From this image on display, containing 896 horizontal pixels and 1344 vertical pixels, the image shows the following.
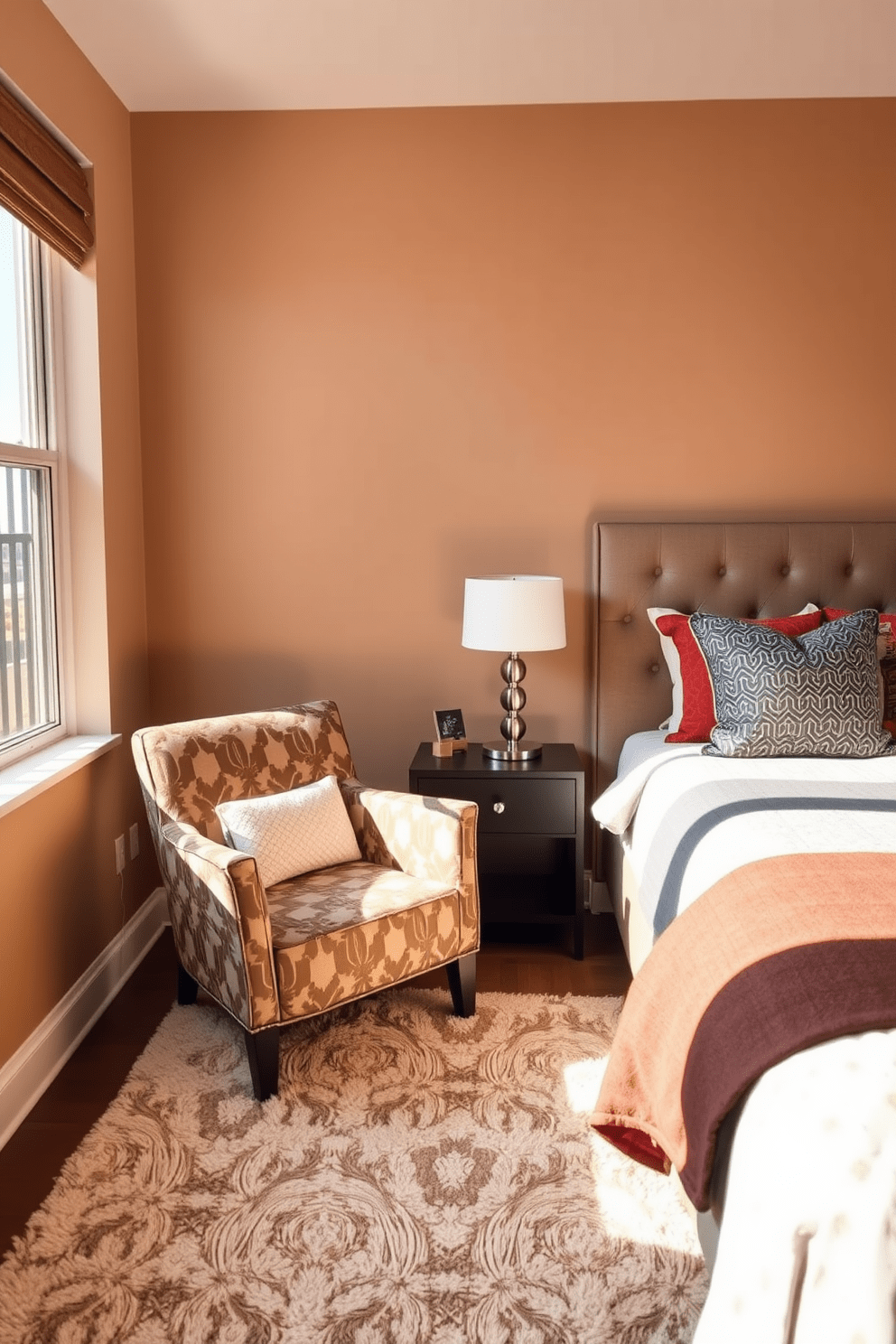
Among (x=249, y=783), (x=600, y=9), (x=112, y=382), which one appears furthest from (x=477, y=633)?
(x=600, y=9)

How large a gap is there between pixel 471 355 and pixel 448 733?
1257 mm

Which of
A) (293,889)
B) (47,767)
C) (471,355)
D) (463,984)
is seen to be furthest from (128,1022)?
(471,355)

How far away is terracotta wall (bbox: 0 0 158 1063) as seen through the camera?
7.93 ft

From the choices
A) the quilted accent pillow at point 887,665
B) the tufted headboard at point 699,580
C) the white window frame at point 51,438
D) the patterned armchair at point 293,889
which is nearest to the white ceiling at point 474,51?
the white window frame at point 51,438

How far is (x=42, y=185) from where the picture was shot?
2557mm

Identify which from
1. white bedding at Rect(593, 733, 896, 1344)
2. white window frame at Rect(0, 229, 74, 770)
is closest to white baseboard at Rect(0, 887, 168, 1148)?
white window frame at Rect(0, 229, 74, 770)

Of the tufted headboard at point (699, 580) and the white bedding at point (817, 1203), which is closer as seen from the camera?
the white bedding at point (817, 1203)

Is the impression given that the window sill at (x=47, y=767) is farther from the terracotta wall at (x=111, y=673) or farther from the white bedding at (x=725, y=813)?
the white bedding at (x=725, y=813)

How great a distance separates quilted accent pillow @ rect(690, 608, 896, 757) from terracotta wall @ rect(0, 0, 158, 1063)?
176 centimetres

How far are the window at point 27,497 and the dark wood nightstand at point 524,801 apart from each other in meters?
1.11

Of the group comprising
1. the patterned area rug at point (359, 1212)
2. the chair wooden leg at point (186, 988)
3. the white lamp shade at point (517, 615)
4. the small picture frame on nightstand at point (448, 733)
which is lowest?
the patterned area rug at point (359, 1212)

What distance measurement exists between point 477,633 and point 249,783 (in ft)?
2.69

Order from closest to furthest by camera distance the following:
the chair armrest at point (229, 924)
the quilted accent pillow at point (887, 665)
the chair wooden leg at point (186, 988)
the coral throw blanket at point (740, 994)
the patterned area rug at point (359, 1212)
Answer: the coral throw blanket at point (740, 994), the patterned area rug at point (359, 1212), the chair armrest at point (229, 924), the chair wooden leg at point (186, 988), the quilted accent pillow at point (887, 665)

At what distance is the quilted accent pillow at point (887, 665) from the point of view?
9.71 feet
